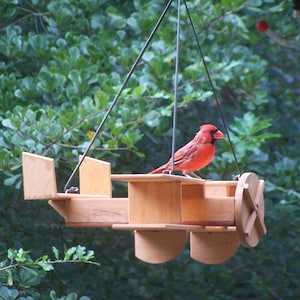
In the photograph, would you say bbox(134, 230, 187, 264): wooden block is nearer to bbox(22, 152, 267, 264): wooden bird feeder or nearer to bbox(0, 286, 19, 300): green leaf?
bbox(22, 152, 267, 264): wooden bird feeder

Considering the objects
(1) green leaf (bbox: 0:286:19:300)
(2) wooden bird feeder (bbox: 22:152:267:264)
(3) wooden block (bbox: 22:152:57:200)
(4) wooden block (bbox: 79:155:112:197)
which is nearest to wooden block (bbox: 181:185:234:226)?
(2) wooden bird feeder (bbox: 22:152:267:264)

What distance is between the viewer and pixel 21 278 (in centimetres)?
354

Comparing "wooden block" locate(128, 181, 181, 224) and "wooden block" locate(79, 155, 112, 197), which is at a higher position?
"wooden block" locate(79, 155, 112, 197)

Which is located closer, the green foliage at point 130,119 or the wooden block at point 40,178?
the wooden block at point 40,178

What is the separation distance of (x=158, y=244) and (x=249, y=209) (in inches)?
11.9

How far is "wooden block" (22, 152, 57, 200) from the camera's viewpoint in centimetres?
239

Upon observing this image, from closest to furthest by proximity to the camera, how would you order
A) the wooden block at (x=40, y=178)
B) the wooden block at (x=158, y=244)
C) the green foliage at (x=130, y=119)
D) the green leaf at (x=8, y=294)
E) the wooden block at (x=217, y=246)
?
the wooden block at (x=40, y=178) < the wooden block at (x=158, y=244) < the wooden block at (x=217, y=246) < the green leaf at (x=8, y=294) < the green foliage at (x=130, y=119)

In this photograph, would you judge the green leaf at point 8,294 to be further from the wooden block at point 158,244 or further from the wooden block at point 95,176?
the wooden block at point 158,244

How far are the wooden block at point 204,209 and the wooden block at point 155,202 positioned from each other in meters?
0.15

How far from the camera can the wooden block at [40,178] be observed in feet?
7.83

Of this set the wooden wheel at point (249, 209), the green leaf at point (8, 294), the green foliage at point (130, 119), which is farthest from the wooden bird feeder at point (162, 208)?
the green foliage at point (130, 119)

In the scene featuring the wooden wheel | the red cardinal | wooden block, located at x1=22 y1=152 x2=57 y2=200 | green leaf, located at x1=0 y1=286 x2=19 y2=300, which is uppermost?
the red cardinal

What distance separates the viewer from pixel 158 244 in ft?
8.21

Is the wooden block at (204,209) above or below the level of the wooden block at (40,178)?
below
